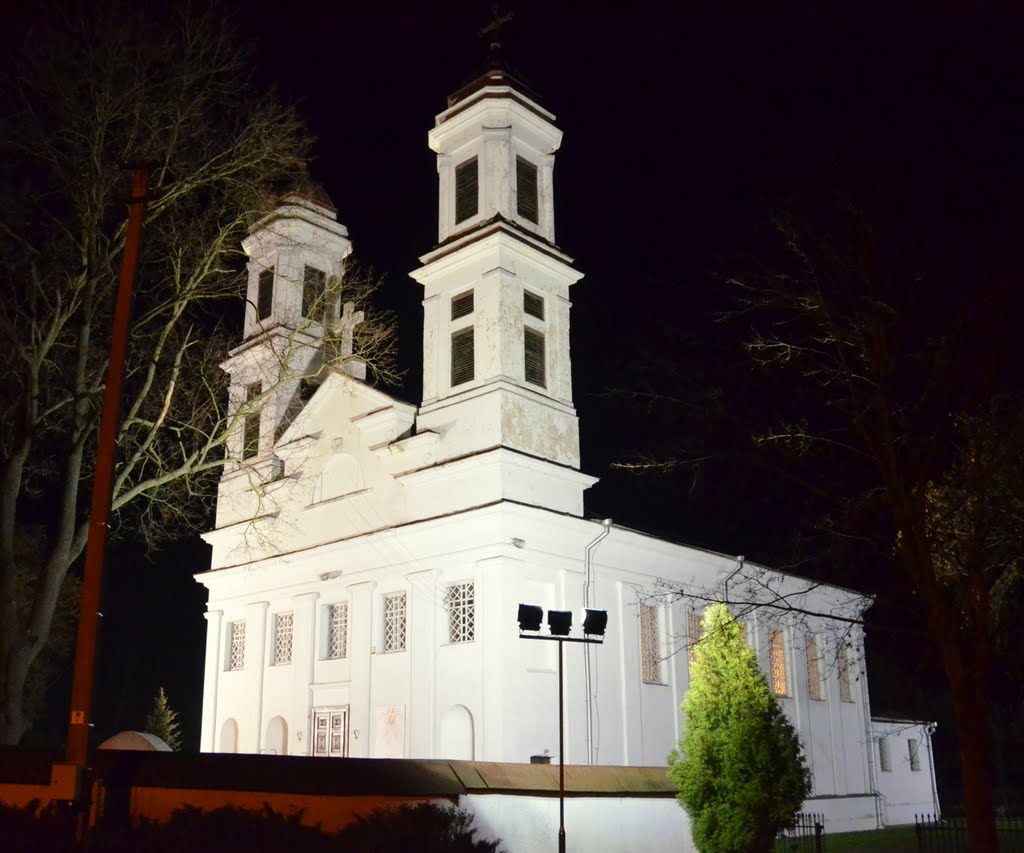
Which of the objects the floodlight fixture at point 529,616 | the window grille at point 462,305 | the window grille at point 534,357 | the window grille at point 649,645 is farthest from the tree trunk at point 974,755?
the window grille at point 462,305

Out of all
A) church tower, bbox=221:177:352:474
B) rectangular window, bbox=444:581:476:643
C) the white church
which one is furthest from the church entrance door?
church tower, bbox=221:177:352:474

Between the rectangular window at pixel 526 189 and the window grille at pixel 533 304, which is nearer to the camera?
the window grille at pixel 533 304

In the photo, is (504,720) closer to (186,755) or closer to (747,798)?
(747,798)

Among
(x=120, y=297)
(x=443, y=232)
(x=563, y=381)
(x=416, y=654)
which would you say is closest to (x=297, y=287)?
(x=443, y=232)

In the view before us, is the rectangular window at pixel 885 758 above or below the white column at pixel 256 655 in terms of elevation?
below

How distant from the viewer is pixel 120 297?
13.0 meters

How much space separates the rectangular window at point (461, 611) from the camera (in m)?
25.2

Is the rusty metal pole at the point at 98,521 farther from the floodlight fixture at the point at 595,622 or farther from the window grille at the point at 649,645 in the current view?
the window grille at the point at 649,645

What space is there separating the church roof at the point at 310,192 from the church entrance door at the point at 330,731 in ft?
50.2

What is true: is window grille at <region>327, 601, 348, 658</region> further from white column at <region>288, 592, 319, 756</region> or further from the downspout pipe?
the downspout pipe

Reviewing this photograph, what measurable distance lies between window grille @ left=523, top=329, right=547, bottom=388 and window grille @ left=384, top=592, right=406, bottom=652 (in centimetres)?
636

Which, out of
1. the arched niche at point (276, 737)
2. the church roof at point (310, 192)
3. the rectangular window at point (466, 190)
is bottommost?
the arched niche at point (276, 737)

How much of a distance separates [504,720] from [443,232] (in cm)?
1318

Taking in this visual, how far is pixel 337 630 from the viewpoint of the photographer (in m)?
28.6
